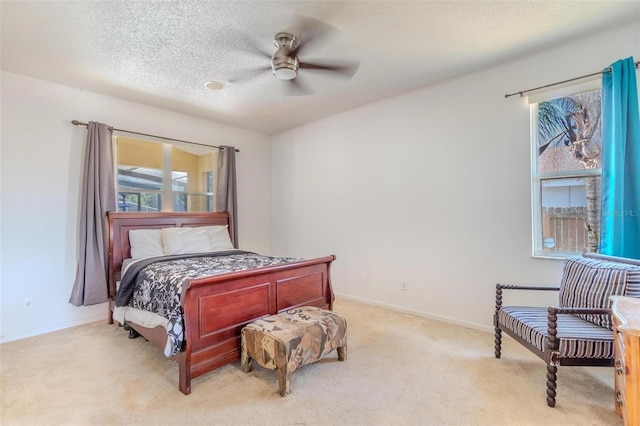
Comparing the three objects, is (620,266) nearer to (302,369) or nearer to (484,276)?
(484,276)

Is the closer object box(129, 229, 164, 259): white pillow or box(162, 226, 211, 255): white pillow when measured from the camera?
box(129, 229, 164, 259): white pillow

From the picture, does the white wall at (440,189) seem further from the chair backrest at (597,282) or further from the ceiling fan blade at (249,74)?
the ceiling fan blade at (249,74)

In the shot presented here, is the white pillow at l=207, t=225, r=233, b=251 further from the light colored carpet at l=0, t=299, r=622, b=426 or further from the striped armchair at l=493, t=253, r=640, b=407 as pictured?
the striped armchair at l=493, t=253, r=640, b=407

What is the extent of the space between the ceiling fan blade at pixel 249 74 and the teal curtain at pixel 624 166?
294 cm

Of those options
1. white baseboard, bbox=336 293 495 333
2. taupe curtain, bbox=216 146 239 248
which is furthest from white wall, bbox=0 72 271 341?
white baseboard, bbox=336 293 495 333

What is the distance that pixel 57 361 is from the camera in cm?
259

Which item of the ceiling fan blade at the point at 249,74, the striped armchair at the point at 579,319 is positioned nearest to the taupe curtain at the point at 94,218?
the ceiling fan blade at the point at 249,74

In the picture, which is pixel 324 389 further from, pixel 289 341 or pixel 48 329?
pixel 48 329

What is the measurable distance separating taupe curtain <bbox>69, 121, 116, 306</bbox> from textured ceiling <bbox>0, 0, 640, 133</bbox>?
64 cm

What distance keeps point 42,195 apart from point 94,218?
1.77 feet

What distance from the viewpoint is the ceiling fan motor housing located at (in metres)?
2.46

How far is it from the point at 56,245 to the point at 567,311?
187 inches

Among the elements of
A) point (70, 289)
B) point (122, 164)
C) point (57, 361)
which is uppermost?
point (122, 164)

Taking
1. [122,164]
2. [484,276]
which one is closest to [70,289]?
[122,164]
